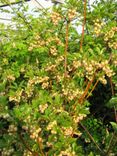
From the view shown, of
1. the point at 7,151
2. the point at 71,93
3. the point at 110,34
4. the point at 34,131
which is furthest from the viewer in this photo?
the point at 110,34

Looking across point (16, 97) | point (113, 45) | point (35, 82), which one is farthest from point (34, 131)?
point (113, 45)

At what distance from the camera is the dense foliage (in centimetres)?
225

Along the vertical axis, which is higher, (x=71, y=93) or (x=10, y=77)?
(x=10, y=77)

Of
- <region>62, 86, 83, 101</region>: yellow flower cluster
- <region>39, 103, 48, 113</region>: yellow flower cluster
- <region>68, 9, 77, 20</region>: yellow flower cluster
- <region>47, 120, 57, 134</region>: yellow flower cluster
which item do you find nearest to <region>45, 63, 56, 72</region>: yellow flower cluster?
<region>62, 86, 83, 101</region>: yellow flower cluster

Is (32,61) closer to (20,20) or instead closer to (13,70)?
(13,70)

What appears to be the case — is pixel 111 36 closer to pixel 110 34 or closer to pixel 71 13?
pixel 110 34

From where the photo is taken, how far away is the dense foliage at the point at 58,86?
225 centimetres

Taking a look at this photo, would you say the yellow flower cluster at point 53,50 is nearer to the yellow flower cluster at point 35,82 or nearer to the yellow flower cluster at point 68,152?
the yellow flower cluster at point 35,82

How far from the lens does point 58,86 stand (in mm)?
2645

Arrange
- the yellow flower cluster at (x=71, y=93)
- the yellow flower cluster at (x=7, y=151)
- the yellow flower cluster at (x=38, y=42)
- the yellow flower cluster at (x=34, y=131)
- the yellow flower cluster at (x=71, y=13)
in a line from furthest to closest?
1. the yellow flower cluster at (x=38, y=42)
2. the yellow flower cluster at (x=71, y=13)
3. the yellow flower cluster at (x=71, y=93)
4. the yellow flower cluster at (x=7, y=151)
5. the yellow flower cluster at (x=34, y=131)

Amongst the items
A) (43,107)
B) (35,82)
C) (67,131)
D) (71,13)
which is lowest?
(67,131)

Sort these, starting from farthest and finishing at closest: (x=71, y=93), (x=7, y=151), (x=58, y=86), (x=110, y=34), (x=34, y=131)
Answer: (x=110, y=34) → (x=58, y=86) → (x=71, y=93) → (x=7, y=151) → (x=34, y=131)

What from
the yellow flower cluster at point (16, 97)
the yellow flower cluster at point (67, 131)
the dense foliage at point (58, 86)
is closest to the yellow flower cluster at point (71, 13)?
the dense foliage at point (58, 86)

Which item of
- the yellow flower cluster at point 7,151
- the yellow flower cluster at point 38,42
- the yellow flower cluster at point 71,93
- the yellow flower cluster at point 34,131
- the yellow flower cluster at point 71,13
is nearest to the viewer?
the yellow flower cluster at point 34,131
